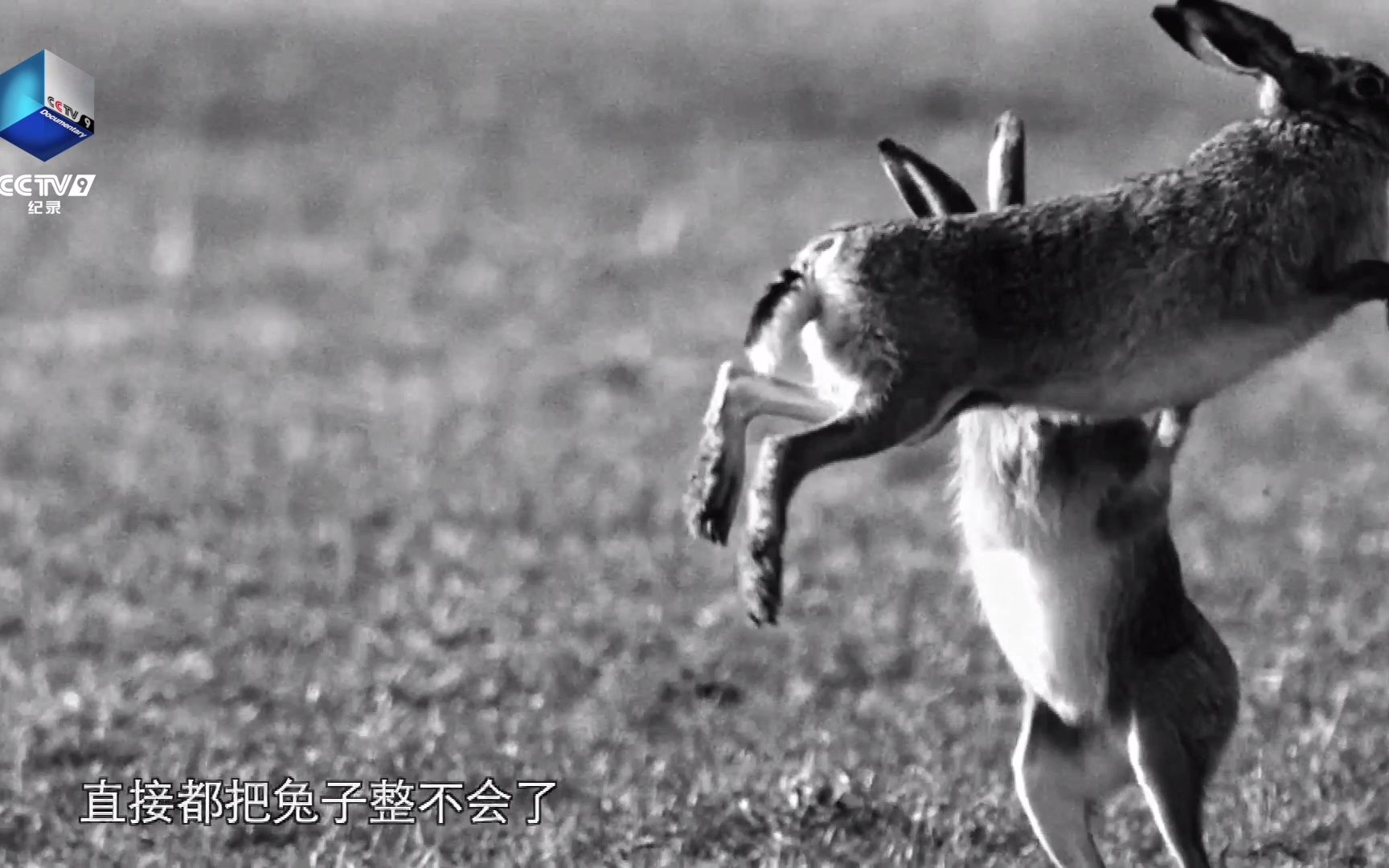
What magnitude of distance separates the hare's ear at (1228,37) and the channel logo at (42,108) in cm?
777

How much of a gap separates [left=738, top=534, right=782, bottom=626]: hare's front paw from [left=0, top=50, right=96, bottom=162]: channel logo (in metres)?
7.84

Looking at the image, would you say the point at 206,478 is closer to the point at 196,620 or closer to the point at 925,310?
the point at 196,620

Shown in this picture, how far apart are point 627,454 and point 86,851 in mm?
4408

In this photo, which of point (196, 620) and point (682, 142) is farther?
point (682, 142)

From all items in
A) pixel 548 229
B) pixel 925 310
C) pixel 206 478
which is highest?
pixel 548 229

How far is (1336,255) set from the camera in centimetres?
426

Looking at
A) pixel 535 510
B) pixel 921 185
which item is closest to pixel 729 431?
pixel 921 185

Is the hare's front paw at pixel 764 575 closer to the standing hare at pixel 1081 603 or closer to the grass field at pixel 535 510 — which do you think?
the standing hare at pixel 1081 603

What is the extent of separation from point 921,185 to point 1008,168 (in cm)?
17

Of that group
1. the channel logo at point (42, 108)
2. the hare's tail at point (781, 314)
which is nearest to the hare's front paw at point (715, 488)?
the hare's tail at point (781, 314)

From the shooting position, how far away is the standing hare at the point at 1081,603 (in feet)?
16.2

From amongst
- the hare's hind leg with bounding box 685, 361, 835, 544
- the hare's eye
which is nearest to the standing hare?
the hare's eye

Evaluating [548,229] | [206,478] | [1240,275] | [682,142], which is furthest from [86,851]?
[682,142]

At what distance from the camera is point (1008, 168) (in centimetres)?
492
